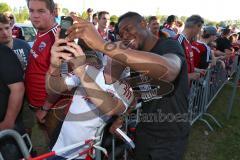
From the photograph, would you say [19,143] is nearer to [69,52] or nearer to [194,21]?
[69,52]

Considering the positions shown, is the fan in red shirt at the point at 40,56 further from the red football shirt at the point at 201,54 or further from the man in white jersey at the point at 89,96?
the red football shirt at the point at 201,54

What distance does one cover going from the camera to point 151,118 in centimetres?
196

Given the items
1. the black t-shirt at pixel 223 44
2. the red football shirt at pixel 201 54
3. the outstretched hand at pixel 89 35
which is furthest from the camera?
the black t-shirt at pixel 223 44

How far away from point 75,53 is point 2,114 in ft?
4.56

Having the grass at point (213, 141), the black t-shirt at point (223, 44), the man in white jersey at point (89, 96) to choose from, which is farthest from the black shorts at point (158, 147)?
the black t-shirt at point (223, 44)

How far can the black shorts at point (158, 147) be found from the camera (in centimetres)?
197

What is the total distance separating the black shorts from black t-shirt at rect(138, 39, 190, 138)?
0.03 meters

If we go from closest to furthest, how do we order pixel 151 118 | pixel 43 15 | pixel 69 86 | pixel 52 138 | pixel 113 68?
pixel 151 118
pixel 113 68
pixel 69 86
pixel 52 138
pixel 43 15

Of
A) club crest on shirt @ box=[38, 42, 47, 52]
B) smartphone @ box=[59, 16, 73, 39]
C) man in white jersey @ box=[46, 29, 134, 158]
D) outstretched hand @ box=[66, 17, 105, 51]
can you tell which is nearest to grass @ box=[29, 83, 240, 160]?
club crest on shirt @ box=[38, 42, 47, 52]

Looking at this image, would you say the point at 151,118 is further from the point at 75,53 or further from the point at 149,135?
the point at 75,53

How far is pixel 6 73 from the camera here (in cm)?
240

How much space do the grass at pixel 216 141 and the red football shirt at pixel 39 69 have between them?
2.72 meters

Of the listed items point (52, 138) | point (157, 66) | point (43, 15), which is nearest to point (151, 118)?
point (157, 66)

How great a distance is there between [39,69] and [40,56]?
129 millimetres
